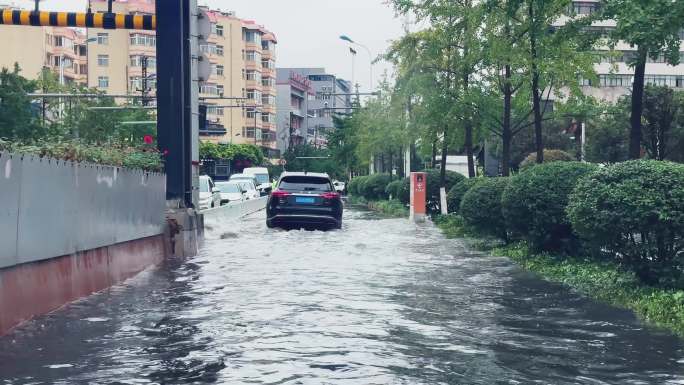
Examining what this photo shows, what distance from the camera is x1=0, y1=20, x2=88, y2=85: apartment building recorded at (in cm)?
9756

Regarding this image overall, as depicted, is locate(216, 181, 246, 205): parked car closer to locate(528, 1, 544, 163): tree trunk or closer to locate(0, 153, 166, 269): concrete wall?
locate(528, 1, 544, 163): tree trunk

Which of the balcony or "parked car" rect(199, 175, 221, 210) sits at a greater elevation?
the balcony

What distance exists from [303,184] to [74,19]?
790 cm

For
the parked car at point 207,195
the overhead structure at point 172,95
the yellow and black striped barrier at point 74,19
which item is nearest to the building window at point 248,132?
the parked car at point 207,195

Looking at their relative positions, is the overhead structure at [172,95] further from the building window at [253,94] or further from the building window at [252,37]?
the building window at [252,37]

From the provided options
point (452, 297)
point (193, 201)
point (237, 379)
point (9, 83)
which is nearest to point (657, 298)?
point (452, 297)

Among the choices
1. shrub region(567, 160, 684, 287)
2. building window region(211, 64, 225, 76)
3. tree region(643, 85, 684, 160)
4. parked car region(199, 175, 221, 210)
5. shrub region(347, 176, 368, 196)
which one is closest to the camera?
shrub region(567, 160, 684, 287)

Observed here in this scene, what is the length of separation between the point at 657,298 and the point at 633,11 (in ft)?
15.6

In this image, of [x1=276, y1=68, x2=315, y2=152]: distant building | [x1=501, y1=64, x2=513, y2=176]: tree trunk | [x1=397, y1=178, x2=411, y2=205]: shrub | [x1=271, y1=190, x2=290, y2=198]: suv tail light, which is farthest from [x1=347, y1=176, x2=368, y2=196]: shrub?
[x1=276, y1=68, x2=315, y2=152]: distant building

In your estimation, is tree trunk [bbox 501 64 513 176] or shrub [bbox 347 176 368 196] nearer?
tree trunk [bbox 501 64 513 176]

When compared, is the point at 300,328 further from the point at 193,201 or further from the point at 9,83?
the point at 9,83

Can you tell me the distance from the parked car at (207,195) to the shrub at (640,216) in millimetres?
25425

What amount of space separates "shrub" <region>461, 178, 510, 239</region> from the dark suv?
5.70 m

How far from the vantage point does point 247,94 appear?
11450 cm
